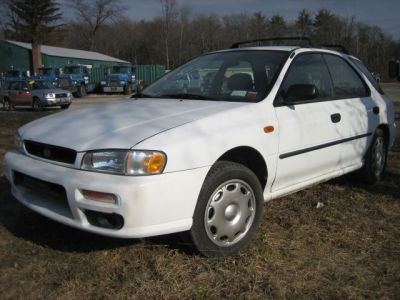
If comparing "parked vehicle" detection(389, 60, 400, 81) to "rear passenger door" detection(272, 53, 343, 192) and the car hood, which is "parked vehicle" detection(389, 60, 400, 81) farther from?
the car hood

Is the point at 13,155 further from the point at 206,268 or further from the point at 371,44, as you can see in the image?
the point at 371,44

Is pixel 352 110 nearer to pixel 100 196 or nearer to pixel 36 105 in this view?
pixel 100 196

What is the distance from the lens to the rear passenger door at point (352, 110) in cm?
386

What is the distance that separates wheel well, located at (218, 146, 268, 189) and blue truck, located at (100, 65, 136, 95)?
24.5 m

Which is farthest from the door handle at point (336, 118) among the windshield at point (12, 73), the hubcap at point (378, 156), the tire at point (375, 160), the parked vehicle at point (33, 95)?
the windshield at point (12, 73)

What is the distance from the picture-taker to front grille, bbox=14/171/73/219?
264 cm

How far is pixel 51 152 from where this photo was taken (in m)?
2.76

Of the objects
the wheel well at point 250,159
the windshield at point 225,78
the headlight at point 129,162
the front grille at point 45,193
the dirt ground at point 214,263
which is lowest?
the dirt ground at point 214,263

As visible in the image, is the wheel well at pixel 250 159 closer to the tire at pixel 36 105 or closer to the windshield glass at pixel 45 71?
the tire at pixel 36 105

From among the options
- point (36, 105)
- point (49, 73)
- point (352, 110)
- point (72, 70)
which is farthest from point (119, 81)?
point (352, 110)

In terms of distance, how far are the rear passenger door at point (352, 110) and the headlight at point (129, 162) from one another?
2049 mm

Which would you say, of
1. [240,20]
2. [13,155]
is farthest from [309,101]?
[240,20]

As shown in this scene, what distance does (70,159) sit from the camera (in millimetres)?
2625

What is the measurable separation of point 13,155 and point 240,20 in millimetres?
50875
